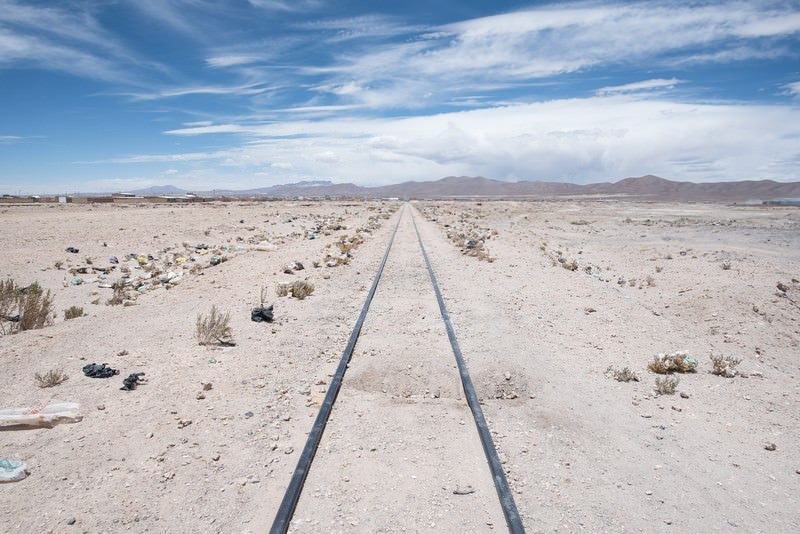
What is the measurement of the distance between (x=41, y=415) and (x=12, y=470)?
39.8 inches

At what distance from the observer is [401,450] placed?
5090 mm

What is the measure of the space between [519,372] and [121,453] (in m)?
4.95

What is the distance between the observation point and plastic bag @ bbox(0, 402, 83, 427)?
536 cm

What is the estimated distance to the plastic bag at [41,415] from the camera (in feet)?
17.6

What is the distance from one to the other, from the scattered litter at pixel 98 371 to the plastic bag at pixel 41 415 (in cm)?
105

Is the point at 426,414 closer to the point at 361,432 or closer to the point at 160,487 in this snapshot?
the point at 361,432

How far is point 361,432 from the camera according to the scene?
5.43 m

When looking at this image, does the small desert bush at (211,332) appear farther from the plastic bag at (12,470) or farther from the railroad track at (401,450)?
the plastic bag at (12,470)

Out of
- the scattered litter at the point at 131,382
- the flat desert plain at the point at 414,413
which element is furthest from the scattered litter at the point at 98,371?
the scattered litter at the point at 131,382

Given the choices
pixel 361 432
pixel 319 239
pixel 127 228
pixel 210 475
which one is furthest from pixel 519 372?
pixel 127 228

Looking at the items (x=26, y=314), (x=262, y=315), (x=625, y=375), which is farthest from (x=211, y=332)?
(x=625, y=375)

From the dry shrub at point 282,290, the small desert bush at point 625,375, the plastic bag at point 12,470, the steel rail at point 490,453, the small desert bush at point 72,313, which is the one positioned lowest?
the small desert bush at point 625,375

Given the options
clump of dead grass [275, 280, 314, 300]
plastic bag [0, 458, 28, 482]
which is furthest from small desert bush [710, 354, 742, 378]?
plastic bag [0, 458, 28, 482]

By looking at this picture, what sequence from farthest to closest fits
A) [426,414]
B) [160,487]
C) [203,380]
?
[203,380] < [426,414] < [160,487]
